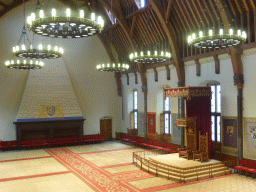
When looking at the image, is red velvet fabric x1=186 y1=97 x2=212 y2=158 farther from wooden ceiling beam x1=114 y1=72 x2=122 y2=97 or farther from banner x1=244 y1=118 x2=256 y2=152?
wooden ceiling beam x1=114 y1=72 x2=122 y2=97

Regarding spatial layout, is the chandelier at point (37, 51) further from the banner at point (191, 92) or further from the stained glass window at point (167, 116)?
the stained glass window at point (167, 116)

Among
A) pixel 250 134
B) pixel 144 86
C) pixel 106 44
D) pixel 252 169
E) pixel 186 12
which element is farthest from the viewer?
pixel 106 44

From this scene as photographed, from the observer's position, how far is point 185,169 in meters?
11.6

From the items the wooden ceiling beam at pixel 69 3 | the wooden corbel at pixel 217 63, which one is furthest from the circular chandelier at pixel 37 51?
the wooden ceiling beam at pixel 69 3

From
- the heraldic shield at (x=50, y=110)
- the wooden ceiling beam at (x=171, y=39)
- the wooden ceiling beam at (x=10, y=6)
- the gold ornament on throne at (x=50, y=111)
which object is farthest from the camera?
the heraldic shield at (x=50, y=110)

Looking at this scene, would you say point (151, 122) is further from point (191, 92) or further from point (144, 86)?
point (191, 92)

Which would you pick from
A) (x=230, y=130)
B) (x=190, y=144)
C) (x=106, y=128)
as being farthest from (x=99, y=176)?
(x=106, y=128)

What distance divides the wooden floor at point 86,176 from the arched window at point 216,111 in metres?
2.80

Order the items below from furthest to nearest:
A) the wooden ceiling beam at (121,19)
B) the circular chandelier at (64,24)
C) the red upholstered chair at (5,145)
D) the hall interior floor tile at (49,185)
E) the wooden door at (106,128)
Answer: the wooden door at (106,128) → the red upholstered chair at (5,145) → the wooden ceiling beam at (121,19) → the hall interior floor tile at (49,185) → the circular chandelier at (64,24)

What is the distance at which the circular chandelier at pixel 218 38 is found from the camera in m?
9.21

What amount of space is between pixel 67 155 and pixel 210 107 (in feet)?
29.3

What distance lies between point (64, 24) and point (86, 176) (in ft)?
23.2

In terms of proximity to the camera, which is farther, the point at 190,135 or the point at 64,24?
the point at 190,135

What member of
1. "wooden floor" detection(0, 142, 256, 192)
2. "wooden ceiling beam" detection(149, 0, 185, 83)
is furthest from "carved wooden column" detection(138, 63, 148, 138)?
"wooden ceiling beam" detection(149, 0, 185, 83)
